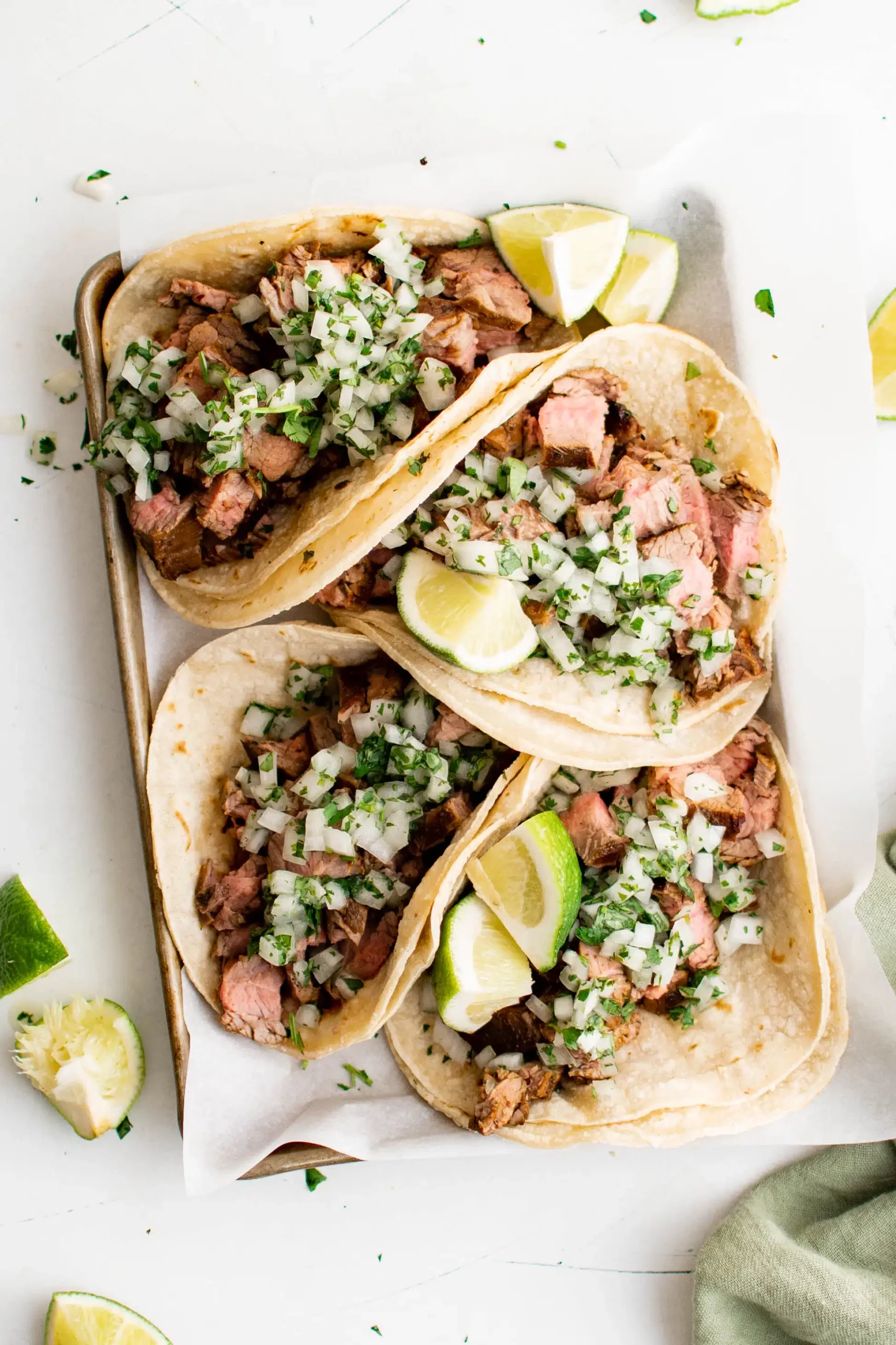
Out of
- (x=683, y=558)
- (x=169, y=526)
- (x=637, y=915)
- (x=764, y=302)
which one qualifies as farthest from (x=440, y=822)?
(x=764, y=302)

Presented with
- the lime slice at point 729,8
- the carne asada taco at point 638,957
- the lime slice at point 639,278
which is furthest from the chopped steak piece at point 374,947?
the lime slice at point 729,8

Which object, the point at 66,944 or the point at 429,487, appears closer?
the point at 429,487

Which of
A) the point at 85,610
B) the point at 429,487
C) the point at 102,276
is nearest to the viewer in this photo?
the point at 429,487

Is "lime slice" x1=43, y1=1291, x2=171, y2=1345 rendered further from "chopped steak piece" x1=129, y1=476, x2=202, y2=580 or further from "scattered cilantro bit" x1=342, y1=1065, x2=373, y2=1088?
"chopped steak piece" x1=129, y1=476, x2=202, y2=580

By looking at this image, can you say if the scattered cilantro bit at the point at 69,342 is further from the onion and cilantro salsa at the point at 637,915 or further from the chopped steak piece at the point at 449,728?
the onion and cilantro salsa at the point at 637,915

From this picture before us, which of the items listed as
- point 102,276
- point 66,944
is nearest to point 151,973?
point 66,944

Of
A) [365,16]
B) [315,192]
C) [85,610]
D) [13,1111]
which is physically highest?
[365,16]

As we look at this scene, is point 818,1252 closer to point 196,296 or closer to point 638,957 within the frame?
point 638,957

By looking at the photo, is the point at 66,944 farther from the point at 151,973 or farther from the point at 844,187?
the point at 844,187
